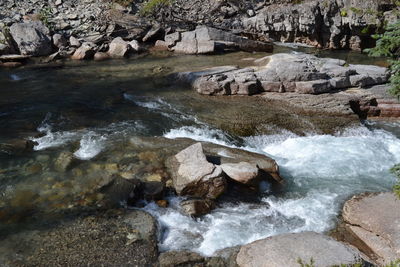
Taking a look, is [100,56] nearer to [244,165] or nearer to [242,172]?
[244,165]

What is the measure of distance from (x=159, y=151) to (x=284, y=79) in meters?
6.29

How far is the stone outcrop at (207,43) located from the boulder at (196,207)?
12886 millimetres

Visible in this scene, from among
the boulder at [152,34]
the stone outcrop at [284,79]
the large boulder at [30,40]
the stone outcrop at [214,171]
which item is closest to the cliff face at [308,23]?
the boulder at [152,34]

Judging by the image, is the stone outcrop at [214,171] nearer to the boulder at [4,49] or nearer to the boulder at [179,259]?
the boulder at [179,259]

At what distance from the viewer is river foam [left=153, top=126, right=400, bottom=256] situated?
22.0 feet

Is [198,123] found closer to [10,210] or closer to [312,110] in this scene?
[312,110]

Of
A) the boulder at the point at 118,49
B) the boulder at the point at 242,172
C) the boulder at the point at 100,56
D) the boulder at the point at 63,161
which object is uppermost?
the boulder at the point at 118,49

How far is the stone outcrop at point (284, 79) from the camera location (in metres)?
13.0

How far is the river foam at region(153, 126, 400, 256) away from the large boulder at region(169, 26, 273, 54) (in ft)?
31.1

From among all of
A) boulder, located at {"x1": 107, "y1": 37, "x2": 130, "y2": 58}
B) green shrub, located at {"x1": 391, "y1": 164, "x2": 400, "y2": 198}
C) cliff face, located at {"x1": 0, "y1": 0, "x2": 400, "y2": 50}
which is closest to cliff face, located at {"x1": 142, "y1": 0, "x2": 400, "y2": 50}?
cliff face, located at {"x1": 0, "y1": 0, "x2": 400, "y2": 50}

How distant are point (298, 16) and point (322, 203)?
59.0 ft

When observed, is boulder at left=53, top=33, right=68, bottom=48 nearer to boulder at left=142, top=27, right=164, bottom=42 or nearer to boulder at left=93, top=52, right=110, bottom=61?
boulder at left=93, top=52, right=110, bottom=61

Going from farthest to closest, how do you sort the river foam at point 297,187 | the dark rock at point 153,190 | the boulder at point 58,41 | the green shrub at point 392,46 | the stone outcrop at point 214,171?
the boulder at point 58,41 < the stone outcrop at point 214,171 < the dark rock at point 153,190 < the river foam at point 297,187 < the green shrub at point 392,46

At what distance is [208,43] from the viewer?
749 inches
